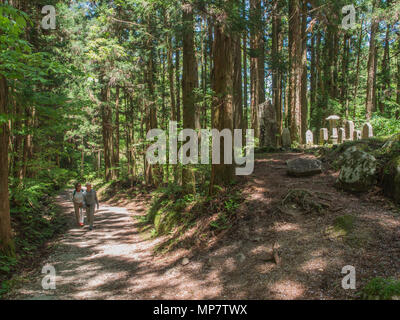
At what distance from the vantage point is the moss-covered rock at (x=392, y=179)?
534 centimetres

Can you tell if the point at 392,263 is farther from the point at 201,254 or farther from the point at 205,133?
the point at 205,133

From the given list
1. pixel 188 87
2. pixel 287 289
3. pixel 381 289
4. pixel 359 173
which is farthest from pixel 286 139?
pixel 381 289

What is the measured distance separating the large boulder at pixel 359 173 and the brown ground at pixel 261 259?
27cm

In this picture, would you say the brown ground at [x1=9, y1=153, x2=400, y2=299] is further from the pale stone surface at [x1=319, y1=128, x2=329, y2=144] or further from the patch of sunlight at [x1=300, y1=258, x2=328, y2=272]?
the pale stone surface at [x1=319, y1=128, x2=329, y2=144]

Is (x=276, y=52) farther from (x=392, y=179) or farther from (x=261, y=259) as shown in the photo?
(x=261, y=259)

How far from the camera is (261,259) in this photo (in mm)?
4820

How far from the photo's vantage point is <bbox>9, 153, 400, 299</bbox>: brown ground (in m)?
3.87

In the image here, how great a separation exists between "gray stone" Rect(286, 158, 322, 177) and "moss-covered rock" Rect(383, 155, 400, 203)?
2.16 meters

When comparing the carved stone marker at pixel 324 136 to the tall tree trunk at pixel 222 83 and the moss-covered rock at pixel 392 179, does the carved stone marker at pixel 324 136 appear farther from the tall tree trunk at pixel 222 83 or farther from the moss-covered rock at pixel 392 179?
the tall tree trunk at pixel 222 83

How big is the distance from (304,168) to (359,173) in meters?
1.83

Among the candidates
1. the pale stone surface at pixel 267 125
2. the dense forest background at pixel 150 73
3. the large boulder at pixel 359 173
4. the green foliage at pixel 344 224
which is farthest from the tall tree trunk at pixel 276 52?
the green foliage at pixel 344 224

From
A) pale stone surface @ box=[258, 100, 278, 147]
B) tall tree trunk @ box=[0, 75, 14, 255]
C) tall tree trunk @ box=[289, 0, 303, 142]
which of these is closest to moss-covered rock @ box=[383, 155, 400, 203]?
pale stone surface @ box=[258, 100, 278, 147]

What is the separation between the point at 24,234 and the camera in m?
7.99

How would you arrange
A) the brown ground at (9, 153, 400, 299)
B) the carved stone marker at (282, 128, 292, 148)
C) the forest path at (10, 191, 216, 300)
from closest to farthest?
the brown ground at (9, 153, 400, 299)
the forest path at (10, 191, 216, 300)
the carved stone marker at (282, 128, 292, 148)
